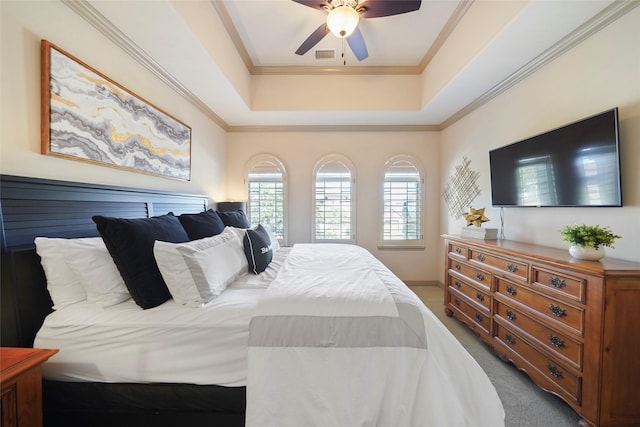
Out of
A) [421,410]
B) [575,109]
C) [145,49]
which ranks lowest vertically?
[421,410]

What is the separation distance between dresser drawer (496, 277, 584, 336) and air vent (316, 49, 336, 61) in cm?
301

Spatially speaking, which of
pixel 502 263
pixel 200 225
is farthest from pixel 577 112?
pixel 200 225

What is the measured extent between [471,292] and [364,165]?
7.62 ft

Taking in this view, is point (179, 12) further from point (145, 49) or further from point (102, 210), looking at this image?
point (102, 210)

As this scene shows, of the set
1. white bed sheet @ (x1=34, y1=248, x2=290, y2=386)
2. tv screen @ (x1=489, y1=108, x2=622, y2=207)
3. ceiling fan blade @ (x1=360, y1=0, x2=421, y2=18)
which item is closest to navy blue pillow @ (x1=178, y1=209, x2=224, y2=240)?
white bed sheet @ (x1=34, y1=248, x2=290, y2=386)

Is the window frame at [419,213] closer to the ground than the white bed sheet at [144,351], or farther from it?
farther from it

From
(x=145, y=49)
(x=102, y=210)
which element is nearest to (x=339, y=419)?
(x=102, y=210)

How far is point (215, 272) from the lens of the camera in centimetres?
138

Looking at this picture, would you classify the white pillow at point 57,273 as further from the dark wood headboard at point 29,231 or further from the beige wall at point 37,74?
the beige wall at point 37,74

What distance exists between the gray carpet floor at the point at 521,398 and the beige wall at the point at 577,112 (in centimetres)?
107

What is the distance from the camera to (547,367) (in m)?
1.51

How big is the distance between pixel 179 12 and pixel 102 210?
148 centimetres

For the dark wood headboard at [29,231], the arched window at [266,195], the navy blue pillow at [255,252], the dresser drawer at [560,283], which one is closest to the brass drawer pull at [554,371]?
A: the dresser drawer at [560,283]

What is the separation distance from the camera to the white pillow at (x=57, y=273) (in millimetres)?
1146
